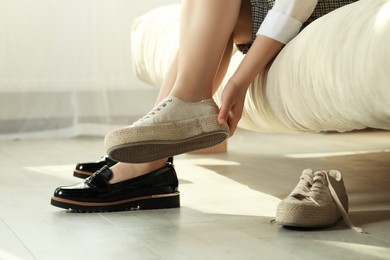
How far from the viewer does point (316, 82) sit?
1344mm

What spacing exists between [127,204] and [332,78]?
50 cm

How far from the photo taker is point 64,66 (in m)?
2.95

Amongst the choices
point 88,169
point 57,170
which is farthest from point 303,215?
point 57,170

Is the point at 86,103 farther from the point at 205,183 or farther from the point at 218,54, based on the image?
the point at 218,54

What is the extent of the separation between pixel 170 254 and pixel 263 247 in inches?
6.0

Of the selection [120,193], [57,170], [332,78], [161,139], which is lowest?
[57,170]

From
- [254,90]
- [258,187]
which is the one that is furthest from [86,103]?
[254,90]

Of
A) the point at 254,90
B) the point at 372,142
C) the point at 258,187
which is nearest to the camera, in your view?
the point at 254,90

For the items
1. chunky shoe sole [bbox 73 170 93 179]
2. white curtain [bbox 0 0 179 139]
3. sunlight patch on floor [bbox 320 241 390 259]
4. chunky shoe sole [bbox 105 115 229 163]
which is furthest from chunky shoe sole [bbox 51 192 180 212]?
white curtain [bbox 0 0 179 139]

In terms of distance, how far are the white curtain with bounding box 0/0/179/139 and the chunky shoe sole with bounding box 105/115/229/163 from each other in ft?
5.09

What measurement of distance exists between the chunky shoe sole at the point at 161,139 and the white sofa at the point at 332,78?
136 millimetres

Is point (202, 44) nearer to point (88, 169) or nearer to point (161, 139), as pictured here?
point (161, 139)

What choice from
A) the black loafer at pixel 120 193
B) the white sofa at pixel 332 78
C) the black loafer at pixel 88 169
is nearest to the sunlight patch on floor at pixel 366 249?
the white sofa at pixel 332 78

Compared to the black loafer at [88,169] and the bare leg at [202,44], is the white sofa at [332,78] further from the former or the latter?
the black loafer at [88,169]
